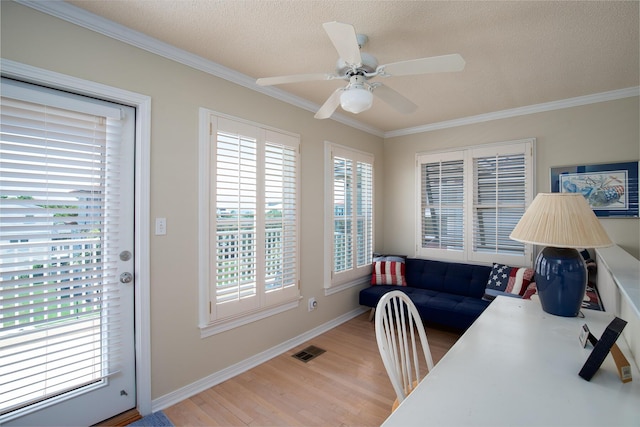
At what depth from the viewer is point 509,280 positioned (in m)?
3.20

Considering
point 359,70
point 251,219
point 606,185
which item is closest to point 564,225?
point 359,70

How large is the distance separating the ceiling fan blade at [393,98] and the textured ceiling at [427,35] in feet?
1.18

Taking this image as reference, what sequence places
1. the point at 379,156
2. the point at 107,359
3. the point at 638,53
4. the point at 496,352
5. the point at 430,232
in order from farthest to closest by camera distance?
1. the point at 379,156
2. the point at 430,232
3. the point at 638,53
4. the point at 107,359
5. the point at 496,352

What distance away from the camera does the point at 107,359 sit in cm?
192

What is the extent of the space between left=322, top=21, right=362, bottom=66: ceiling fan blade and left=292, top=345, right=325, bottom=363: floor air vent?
8.11 feet

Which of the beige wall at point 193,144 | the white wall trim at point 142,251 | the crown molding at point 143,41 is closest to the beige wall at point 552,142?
the beige wall at point 193,144

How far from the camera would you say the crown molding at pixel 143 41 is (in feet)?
5.53

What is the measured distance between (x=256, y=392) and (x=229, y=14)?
101 inches

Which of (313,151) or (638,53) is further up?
(638,53)

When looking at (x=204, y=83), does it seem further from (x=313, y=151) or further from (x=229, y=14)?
(x=313, y=151)

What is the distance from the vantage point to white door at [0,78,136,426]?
1.61 metres

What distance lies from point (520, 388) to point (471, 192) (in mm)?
3097

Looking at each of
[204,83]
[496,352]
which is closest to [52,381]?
[204,83]

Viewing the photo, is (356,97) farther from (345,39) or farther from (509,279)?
(509,279)
